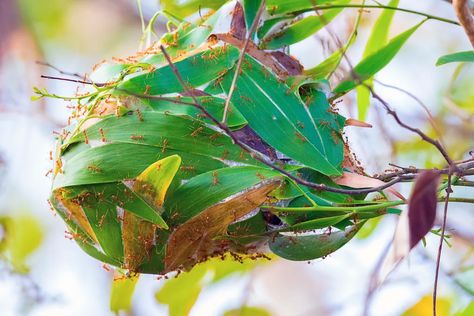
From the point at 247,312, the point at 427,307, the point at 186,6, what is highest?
the point at 186,6

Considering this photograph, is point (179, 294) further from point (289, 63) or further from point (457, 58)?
point (457, 58)

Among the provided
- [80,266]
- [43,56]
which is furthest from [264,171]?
[80,266]

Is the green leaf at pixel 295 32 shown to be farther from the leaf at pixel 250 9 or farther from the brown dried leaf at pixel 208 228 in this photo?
the brown dried leaf at pixel 208 228

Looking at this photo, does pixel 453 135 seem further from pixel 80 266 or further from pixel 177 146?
pixel 80 266

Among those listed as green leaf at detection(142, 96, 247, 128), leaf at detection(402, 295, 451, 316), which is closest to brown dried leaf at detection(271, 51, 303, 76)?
green leaf at detection(142, 96, 247, 128)

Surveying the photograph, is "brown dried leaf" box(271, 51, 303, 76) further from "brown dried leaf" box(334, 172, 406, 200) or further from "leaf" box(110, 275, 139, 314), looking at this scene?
"leaf" box(110, 275, 139, 314)

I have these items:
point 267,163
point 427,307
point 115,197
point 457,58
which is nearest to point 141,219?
point 115,197
